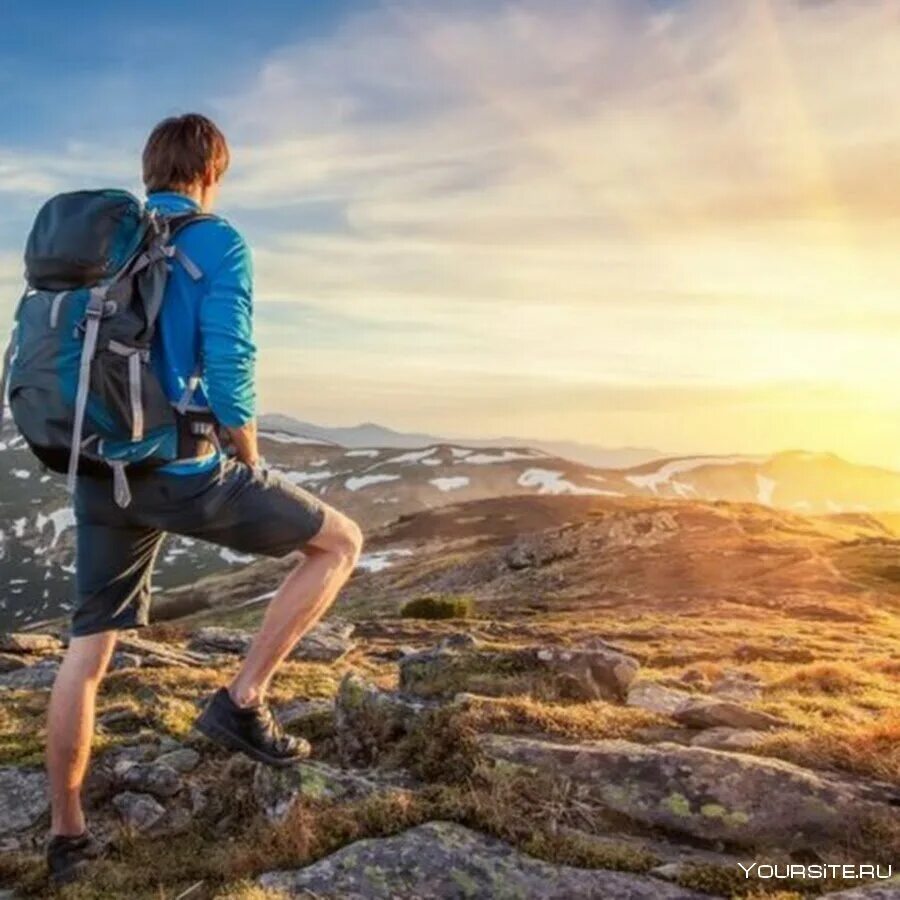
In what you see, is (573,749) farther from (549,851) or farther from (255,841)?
(255,841)

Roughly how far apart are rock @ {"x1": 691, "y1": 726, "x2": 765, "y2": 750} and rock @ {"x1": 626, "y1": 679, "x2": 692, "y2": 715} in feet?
4.64

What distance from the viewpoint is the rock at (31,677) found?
705 inches

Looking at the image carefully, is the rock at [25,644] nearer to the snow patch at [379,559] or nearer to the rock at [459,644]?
the rock at [459,644]

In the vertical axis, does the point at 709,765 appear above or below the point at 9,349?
below

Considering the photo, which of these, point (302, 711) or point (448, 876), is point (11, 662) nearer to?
point (302, 711)

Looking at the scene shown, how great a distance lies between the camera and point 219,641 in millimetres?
25469

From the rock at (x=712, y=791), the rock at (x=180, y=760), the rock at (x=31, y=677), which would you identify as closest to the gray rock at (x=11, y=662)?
the rock at (x=31, y=677)

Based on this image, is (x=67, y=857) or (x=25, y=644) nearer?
(x=67, y=857)

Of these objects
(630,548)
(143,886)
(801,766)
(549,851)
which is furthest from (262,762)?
(630,548)

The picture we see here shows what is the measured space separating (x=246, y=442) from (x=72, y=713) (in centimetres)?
223

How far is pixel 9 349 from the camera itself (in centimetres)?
629

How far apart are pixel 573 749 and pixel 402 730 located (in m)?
1.63

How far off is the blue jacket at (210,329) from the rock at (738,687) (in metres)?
8.98

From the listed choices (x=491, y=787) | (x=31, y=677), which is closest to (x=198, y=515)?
(x=491, y=787)
